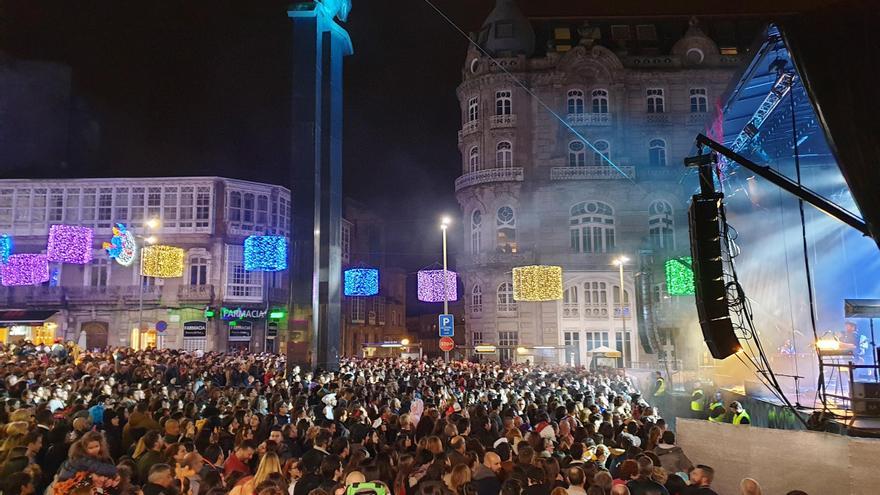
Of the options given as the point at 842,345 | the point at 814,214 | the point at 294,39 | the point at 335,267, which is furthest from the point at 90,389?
the point at 814,214

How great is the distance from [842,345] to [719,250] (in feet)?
45.9

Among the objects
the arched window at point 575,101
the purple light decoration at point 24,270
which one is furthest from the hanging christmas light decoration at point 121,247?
the arched window at point 575,101

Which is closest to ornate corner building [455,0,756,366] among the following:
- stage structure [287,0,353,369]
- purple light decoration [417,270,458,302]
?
purple light decoration [417,270,458,302]

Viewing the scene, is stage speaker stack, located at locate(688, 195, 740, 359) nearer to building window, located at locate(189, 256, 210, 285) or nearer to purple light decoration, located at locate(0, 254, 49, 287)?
building window, located at locate(189, 256, 210, 285)

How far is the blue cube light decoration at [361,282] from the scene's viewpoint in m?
38.7

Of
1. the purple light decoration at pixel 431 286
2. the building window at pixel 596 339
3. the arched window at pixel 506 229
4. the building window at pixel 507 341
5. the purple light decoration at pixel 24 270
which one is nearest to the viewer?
the purple light decoration at pixel 431 286

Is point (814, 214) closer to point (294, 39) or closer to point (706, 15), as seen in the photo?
point (294, 39)

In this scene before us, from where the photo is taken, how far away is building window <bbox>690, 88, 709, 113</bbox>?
149 ft

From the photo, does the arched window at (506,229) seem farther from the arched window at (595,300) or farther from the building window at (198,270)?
the building window at (198,270)

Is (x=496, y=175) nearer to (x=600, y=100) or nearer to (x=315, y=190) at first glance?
(x=600, y=100)

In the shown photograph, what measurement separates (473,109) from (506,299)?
45.8 feet

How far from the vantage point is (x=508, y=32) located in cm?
4681

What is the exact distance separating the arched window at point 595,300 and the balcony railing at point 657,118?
39.1 feet

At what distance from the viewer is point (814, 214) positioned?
82.4 feet
